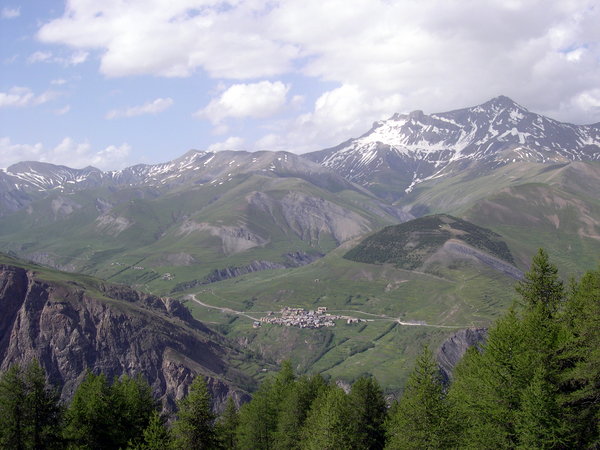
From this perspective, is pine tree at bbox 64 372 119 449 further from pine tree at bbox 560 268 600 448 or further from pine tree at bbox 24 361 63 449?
pine tree at bbox 560 268 600 448

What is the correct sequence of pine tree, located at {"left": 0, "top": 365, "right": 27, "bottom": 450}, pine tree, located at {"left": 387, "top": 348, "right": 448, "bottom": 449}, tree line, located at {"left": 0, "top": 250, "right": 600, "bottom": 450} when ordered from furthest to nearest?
pine tree, located at {"left": 0, "top": 365, "right": 27, "bottom": 450}
pine tree, located at {"left": 387, "top": 348, "right": 448, "bottom": 449}
tree line, located at {"left": 0, "top": 250, "right": 600, "bottom": 450}

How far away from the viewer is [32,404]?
60562mm

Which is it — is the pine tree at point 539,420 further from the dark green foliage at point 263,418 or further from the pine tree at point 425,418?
the dark green foliage at point 263,418

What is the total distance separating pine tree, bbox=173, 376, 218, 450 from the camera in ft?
188

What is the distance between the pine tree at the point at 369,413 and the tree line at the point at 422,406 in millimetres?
132

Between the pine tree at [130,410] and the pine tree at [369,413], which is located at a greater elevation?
the pine tree at [130,410]

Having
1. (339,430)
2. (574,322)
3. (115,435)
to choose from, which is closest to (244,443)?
(115,435)

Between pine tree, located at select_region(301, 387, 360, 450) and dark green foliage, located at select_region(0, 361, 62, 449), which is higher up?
dark green foliage, located at select_region(0, 361, 62, 449)

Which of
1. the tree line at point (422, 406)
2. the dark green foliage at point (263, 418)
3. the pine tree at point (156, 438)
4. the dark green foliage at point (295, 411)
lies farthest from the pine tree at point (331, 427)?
the pine tree at point (156, 438)

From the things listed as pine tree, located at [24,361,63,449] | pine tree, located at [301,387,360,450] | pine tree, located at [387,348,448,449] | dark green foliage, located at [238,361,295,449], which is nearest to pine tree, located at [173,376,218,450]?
pine tree, located at [301,387,360,450]

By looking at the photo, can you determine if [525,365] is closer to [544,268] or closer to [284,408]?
[544,268]

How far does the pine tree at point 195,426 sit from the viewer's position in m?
57.4

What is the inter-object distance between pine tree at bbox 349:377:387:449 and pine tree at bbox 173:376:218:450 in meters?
18.6

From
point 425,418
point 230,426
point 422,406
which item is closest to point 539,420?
point 425,418
